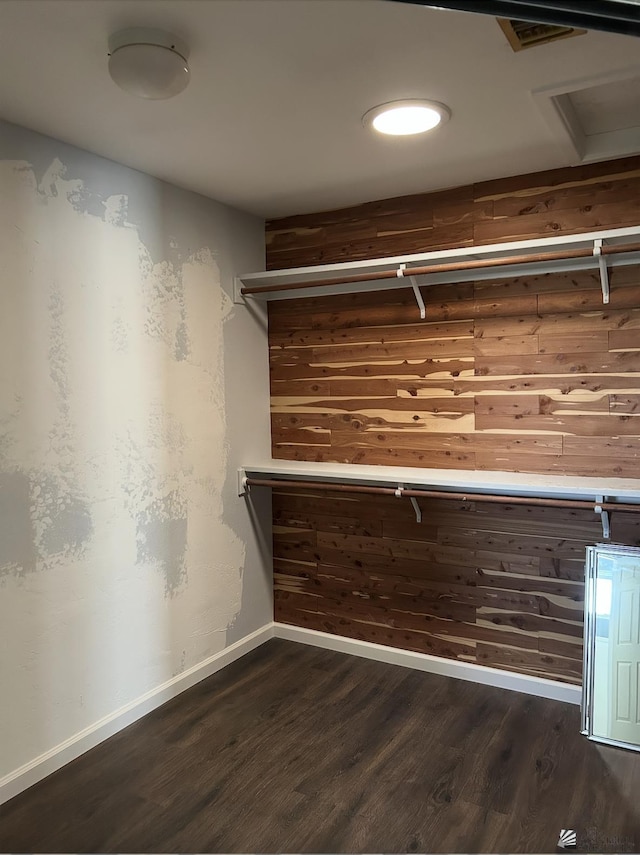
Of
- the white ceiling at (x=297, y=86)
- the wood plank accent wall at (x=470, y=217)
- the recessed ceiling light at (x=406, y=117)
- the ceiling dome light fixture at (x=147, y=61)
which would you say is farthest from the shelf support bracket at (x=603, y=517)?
the ceiling dome light fixture at (x=147, y=61)

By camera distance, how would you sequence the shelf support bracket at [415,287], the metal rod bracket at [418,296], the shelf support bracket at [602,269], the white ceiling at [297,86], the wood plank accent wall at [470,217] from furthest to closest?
the metal rod bracket at [418,296] → the shelf support bracket at [415,287] → the wood plank accent wall at [470,217] → the shelf support bracket at [602,269] → the white ceiling at [297,86]

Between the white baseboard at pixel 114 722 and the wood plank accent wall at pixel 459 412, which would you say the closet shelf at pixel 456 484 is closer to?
the wood plank accent wall at pixel 459 412

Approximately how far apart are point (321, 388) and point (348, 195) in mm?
973

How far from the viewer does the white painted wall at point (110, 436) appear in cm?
227

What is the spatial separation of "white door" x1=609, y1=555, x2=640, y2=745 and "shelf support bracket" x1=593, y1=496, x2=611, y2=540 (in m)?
0.11

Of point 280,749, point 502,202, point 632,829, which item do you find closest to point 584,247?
point 502,202

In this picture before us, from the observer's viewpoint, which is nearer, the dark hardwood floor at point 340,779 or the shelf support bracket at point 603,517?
the dark hardwood floor at point 340,779

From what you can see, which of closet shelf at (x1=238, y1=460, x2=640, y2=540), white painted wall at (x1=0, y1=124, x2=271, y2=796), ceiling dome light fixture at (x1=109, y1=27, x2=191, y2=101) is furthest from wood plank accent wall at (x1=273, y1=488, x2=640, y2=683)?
ceiling dome light fixture at (x1=109, y1=27, x2=191, y2=101)

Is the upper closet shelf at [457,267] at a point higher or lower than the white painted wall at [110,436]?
higher

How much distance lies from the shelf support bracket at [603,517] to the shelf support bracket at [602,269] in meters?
0.83

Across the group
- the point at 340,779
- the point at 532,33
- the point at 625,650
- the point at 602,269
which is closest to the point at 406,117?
the point at 532,33

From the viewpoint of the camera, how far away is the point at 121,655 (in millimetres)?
2682

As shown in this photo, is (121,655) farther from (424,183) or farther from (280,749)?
(424,183)

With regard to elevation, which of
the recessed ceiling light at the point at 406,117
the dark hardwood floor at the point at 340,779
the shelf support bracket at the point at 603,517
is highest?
the recessed ceiling light at the point at 406,117
